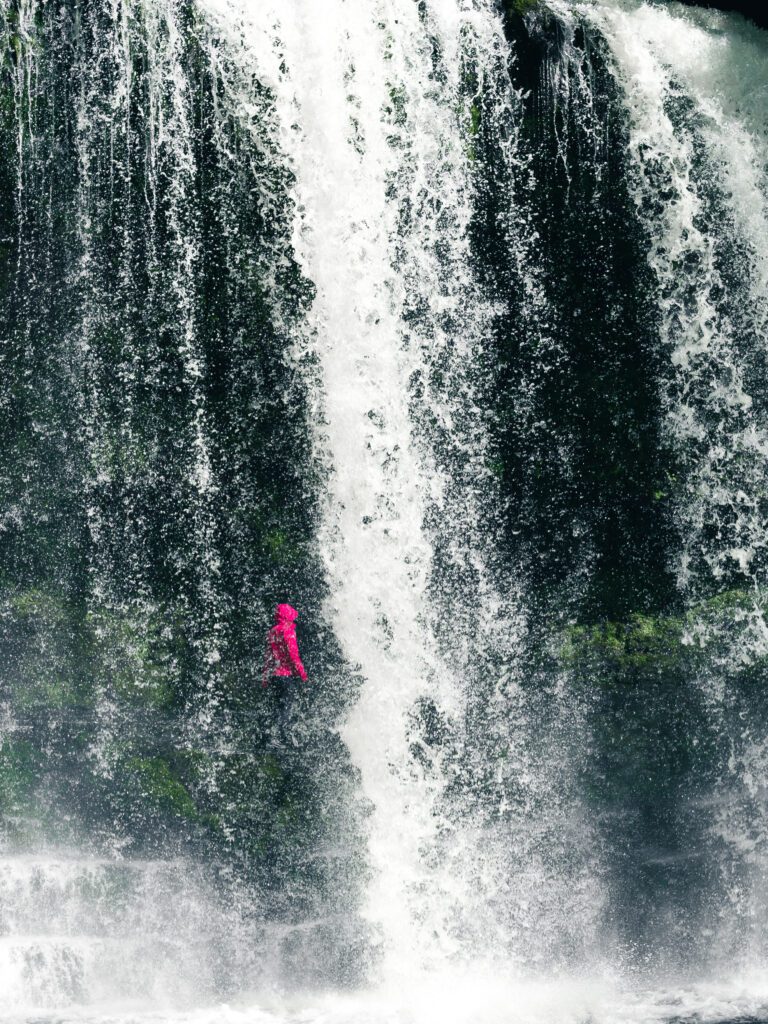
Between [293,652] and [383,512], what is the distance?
41.0 inches

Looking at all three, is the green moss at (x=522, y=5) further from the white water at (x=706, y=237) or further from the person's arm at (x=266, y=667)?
the person's arm at (x=266, y=667)

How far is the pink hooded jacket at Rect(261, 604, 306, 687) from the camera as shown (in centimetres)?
635

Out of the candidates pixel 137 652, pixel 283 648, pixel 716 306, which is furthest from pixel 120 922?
pixel 716 306

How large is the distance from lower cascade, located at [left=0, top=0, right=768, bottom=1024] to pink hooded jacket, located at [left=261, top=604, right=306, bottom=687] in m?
0.04

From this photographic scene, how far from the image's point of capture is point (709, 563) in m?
6.70

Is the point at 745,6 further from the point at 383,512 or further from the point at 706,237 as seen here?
the point at 383,512

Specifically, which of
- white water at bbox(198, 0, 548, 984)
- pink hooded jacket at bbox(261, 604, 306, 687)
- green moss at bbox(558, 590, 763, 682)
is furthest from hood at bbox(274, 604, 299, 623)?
green moss at bbox(558, 590, 763, 682)

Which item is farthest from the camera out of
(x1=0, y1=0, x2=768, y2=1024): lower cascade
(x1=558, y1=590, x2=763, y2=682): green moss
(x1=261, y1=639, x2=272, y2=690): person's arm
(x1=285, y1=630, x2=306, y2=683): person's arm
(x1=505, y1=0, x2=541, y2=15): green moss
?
(x1=558, y1=590, x2=763, y2=682): green moss

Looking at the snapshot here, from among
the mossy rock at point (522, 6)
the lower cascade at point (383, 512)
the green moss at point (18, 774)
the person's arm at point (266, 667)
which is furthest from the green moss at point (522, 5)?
the green moss at point (18, 774)

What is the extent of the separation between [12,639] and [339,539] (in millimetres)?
2228

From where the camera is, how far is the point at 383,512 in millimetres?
6477

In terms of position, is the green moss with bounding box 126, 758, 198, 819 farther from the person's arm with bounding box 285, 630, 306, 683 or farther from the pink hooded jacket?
the person's arm with bounding box 285, 630, 306, 683

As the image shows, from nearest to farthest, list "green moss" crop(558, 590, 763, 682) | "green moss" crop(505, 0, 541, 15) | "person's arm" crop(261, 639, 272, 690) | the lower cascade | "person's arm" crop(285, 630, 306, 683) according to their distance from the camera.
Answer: "green moss" crop(505, 0, 541, 15) < the lower cascade < "person's arm" crop(285, 630, 306, 683) < "person's arm" crop(261, 639, 272, 690) < "green moss" crop(558, 590, 763, 682)

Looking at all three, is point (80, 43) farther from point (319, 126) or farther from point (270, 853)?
point (270, 853)
